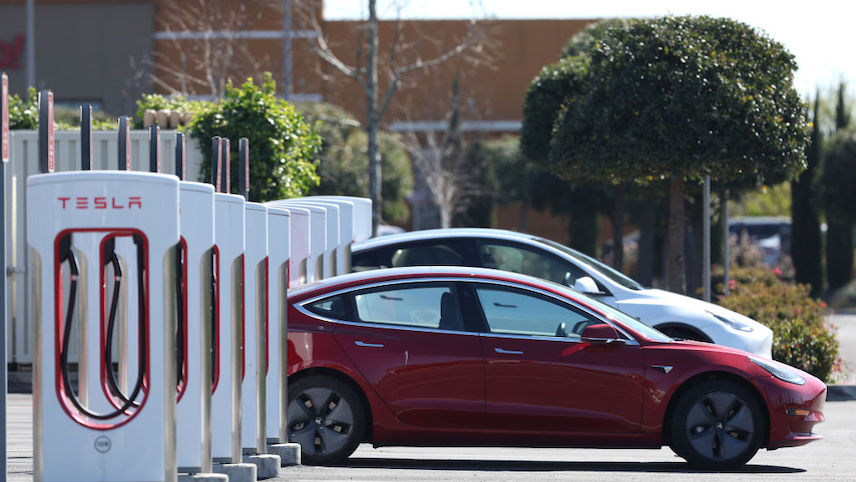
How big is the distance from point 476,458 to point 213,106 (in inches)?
295

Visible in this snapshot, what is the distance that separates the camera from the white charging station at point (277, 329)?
8.41m

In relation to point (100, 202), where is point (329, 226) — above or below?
below

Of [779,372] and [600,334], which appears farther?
[779,372]

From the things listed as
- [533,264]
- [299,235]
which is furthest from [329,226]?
[533,264]

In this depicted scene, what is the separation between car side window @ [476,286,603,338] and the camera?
922 cm

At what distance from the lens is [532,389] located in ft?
29.8

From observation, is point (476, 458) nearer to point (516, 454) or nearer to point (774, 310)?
point (516, 454)

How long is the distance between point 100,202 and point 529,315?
396 centimetres

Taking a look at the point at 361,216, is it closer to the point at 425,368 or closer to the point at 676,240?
the point at 425,368

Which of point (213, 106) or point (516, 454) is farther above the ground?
point (213, 106)

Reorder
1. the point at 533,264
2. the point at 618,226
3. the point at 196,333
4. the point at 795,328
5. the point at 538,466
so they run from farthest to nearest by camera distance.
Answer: the point at 618,226 → the point at 795,328 → the point at 533,264 → the point at 538,466 → the point at 196,333

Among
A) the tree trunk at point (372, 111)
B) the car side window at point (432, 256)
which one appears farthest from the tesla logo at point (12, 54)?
the car side window at point (432, 256)

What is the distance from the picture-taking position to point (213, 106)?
1612 centimetres

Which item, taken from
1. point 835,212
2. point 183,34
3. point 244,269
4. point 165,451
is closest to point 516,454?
point 244,269
